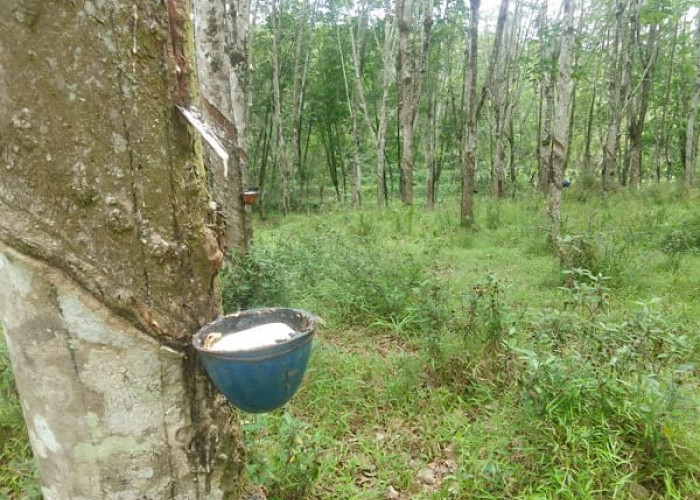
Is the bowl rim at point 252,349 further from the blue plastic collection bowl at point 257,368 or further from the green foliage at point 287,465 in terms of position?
the green foliage at point 287,465

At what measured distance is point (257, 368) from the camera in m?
1.05

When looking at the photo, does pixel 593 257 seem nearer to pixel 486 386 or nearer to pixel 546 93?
pixel 486 386

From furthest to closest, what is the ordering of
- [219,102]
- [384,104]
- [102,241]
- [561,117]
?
1. [384,104]
2. [561,117]
3. [219,102]
4. [102,241]

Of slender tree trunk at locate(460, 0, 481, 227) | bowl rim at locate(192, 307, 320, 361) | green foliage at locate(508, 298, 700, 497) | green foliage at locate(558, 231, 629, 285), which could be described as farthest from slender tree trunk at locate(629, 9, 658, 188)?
bowl rim at locate(192, 307, 320, 361)

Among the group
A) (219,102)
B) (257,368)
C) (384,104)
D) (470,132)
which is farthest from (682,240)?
(384,104)

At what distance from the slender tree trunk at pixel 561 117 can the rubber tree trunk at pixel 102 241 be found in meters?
5.71

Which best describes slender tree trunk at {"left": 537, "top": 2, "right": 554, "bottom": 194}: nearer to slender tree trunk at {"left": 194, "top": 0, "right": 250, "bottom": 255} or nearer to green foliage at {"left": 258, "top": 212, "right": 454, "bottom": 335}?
green foliage at {"left": 258, "top": 212, "right": 454, "bottom": 335}

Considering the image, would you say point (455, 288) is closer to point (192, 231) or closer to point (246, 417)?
point (246, 417)

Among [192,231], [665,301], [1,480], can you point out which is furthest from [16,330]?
[665,301]

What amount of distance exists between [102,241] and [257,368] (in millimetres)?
461

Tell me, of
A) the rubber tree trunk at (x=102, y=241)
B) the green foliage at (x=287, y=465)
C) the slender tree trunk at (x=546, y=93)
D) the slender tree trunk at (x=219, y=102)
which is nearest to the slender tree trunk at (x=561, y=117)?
the slender tree trunk at (x=546, y=93)

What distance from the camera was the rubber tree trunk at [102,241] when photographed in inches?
35.6

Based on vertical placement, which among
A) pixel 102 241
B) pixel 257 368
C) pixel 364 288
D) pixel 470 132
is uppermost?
pixel 470 132

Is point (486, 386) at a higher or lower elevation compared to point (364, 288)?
lower
